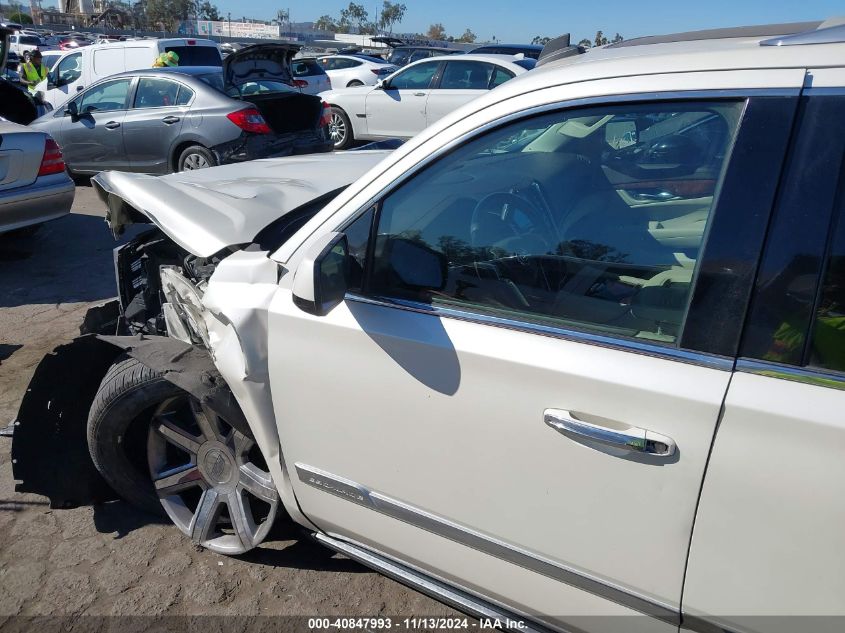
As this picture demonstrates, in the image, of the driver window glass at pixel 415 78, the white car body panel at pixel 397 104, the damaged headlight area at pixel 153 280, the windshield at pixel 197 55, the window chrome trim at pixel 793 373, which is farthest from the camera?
the windshield at pixel 197 55

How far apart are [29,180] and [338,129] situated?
7.02 m

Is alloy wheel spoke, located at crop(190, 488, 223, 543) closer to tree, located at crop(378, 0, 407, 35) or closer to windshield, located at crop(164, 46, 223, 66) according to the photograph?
windshield, located at crop(164, 46, 223, 66)

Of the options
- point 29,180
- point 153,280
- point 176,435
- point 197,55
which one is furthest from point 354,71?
point 176,435

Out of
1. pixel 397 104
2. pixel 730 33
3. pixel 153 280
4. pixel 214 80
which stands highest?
pixel 730 33

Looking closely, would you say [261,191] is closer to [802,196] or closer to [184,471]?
[184,471]

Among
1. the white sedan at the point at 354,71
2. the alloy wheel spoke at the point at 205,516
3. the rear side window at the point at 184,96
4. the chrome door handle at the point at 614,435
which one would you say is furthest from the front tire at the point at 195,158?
the white sedan at the point at 354,71

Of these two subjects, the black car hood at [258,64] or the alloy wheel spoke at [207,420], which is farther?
the black car hood at [258,64]

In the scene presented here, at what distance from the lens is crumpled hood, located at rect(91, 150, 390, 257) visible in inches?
96.7

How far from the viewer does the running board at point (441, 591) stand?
200 cm

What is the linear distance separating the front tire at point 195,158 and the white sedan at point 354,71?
33.2ft

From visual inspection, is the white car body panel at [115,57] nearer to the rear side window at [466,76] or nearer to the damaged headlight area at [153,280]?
the rear side window at [466,76]

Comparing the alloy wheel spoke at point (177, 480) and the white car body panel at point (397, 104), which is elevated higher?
the white car body panel at point (397, 104)

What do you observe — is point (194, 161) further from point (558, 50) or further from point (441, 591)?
point (441, 591)

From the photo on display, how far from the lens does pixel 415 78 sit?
1141cm
